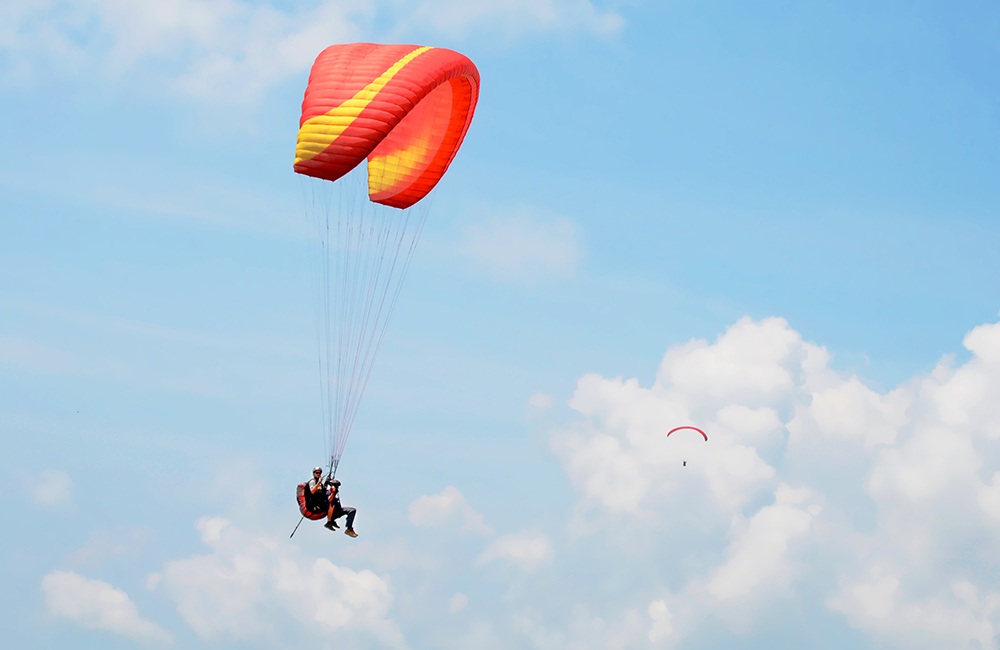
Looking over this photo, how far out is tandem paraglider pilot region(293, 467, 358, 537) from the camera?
2805 cm

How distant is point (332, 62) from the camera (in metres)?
29.1

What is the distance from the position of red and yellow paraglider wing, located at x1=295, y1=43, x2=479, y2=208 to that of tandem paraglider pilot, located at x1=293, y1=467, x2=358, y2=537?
723 centimetres

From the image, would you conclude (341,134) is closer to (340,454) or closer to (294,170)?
(294,170)

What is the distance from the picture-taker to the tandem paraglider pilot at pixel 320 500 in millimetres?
28047

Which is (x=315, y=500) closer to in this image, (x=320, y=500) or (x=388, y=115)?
(x=320, y=500)

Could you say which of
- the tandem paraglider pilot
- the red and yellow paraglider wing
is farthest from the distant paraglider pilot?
the red and yellow paraglider wing

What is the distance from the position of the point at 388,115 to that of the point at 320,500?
30.3 ft

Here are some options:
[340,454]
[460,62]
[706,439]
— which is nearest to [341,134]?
[460,62]

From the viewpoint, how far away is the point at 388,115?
89.0ft

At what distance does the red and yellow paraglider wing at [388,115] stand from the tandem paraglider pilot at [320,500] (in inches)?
285

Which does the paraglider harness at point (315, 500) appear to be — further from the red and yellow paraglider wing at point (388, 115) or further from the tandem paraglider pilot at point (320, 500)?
the red and yellow paraglider wing at point (388, 115)

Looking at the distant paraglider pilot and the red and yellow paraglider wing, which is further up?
the red and yellow paraglider wing

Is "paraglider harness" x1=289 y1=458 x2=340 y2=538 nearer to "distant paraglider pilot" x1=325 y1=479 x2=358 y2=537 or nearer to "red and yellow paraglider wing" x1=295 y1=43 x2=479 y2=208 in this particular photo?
"distant paraglider pilot" x1=325 y1=479 x2=358 y2=537

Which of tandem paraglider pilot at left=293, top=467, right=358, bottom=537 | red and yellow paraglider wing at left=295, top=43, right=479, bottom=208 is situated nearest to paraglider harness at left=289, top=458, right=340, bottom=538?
tandem paraglider pilot at left=293, top=467, right=358, bottom=537
